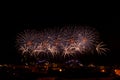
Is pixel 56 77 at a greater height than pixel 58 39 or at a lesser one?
lesser

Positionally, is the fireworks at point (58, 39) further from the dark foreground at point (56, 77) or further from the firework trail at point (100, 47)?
the dark foreground at point (56, 77)

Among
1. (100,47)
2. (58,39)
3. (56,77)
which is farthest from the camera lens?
(100,47)

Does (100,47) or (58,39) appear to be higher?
(58,39)

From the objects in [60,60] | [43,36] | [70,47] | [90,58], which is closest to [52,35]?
[43,36]

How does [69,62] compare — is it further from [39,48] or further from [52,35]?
[52,35]

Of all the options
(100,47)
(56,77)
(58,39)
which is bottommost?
(56,77)

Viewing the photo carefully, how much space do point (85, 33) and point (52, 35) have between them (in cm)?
261

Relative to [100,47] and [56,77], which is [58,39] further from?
[56,77]

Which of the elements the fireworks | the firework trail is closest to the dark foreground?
the fireworks

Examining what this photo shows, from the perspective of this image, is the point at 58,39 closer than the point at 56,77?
No

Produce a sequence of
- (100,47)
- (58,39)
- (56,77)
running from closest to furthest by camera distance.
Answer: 1. (56,77)
2. (58,39)
3. (100,47)

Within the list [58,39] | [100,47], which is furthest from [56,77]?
[100,47]

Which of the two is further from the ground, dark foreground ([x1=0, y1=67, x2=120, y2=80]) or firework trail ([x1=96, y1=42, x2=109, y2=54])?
firework trail ([x1=96, y1=42, x2=109, y2=54])

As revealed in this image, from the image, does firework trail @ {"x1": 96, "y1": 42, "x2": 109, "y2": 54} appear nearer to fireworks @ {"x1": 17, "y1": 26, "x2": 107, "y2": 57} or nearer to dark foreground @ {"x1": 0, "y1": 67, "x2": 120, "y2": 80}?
fireworks @ {"x1": 17, "y1": 26, "x2": 107, "y2": 57}
